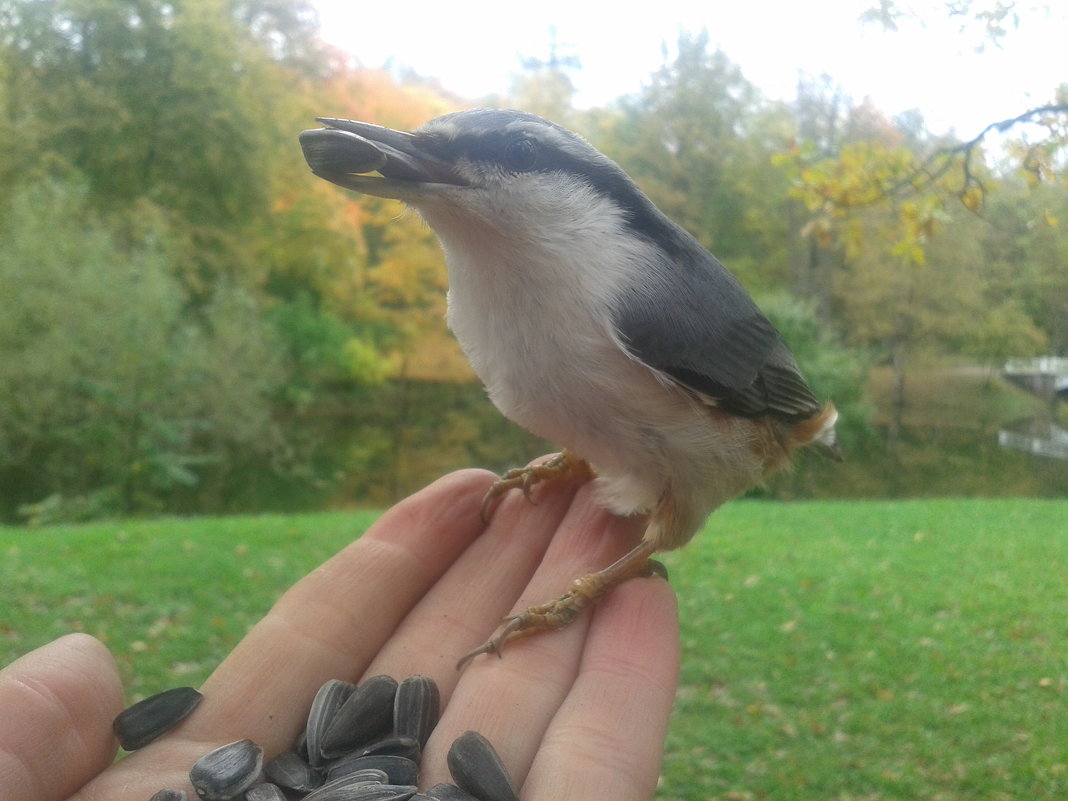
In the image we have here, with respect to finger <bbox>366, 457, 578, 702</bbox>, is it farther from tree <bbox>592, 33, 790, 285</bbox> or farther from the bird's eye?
tree <bbox>592, 33, 790, 285</bbox>

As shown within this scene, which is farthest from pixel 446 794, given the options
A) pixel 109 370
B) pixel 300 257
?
pixel 109 370

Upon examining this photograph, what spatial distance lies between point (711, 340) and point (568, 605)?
0.57 meters

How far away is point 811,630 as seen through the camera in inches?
126

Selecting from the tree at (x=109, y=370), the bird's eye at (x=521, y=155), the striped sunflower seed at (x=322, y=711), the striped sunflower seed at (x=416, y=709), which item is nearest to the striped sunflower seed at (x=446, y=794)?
the striped sunflower seed at (x=416, y=709)

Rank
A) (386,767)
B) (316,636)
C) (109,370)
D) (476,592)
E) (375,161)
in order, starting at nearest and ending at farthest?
1. (375,161)
2. (386,767)
3. (316,636)
4. (476,592)
5. (109,370)

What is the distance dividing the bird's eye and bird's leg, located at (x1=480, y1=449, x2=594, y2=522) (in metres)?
0.73

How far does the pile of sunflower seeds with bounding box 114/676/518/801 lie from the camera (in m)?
1.11

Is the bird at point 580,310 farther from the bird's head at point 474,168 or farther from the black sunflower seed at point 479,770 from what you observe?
the black sunflower seed at point 479,770

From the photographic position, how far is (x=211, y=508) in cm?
541

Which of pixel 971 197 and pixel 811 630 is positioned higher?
pixel 971 197

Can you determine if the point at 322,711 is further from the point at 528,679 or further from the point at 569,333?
the point at 569,333

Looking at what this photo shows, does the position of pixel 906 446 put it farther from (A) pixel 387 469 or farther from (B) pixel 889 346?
(A) pixel 387 469

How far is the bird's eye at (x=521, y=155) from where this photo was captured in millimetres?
1217

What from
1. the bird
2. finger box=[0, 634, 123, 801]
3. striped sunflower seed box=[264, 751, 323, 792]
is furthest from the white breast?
finger box=[0, 634, 123, 801]
